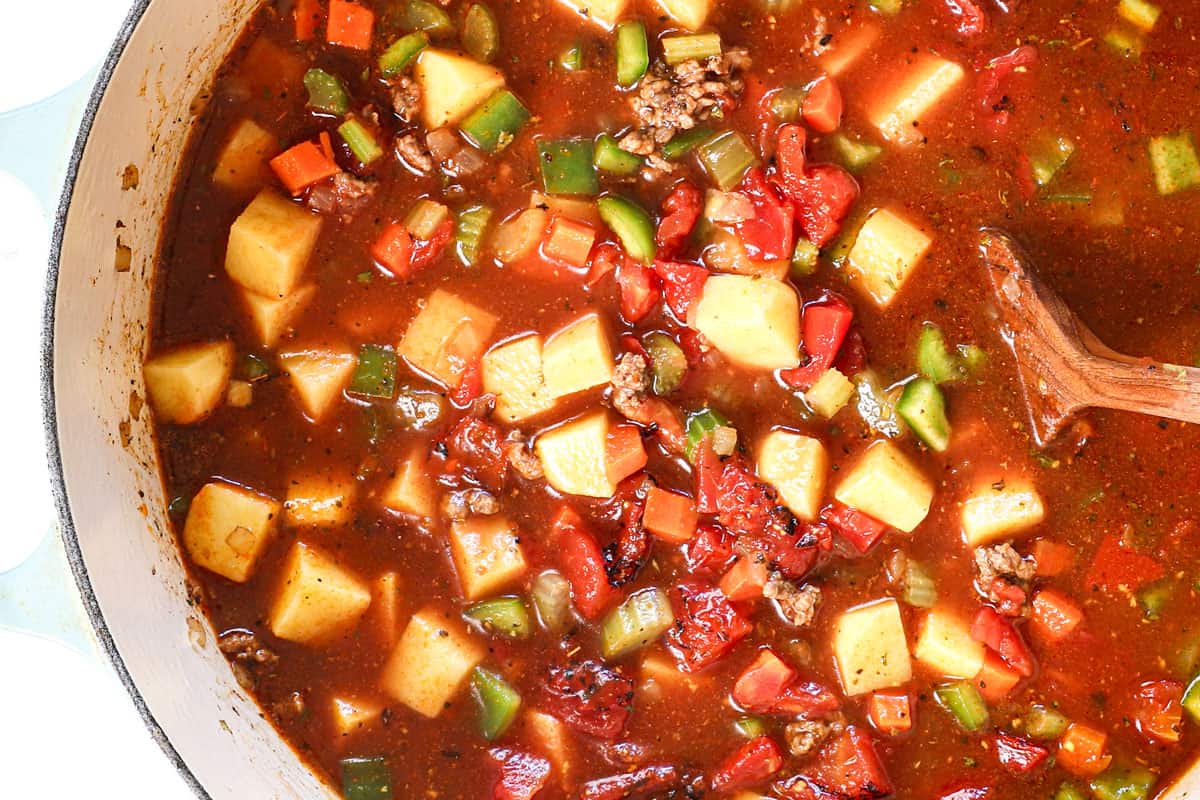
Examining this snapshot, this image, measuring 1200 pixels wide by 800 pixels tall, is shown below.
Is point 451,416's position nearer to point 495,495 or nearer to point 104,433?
point 495,495

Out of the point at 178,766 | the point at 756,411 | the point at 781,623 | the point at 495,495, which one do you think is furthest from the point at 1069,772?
the point at 178,766

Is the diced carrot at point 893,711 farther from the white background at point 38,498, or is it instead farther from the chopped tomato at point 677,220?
the white background at point 38,498

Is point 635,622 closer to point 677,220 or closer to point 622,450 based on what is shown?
point 622,450

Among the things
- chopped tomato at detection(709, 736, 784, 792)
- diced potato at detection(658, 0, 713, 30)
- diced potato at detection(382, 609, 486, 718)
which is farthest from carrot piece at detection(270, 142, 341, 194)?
chopped tomato at detection(709, 736, 784, 792)

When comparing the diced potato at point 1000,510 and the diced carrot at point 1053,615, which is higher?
the diced potato at point 1000,510

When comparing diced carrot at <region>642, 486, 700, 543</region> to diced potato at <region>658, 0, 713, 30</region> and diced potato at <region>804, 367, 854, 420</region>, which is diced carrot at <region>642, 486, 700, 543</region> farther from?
diced potato at <region>658, 0, 713, 30</region>

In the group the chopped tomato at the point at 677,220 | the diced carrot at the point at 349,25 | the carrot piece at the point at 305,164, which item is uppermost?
the diced carrot at the point at 349,25

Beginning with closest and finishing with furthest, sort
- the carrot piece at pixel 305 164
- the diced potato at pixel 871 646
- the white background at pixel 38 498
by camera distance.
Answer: the white background at pixel 38 498, the carrot piece at pixel 305 164, the diced potato at pixel 871 646

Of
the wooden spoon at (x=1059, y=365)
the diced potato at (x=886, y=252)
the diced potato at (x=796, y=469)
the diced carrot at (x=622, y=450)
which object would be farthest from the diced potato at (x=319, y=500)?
the wooden spoon at (x=1059, y=365)
